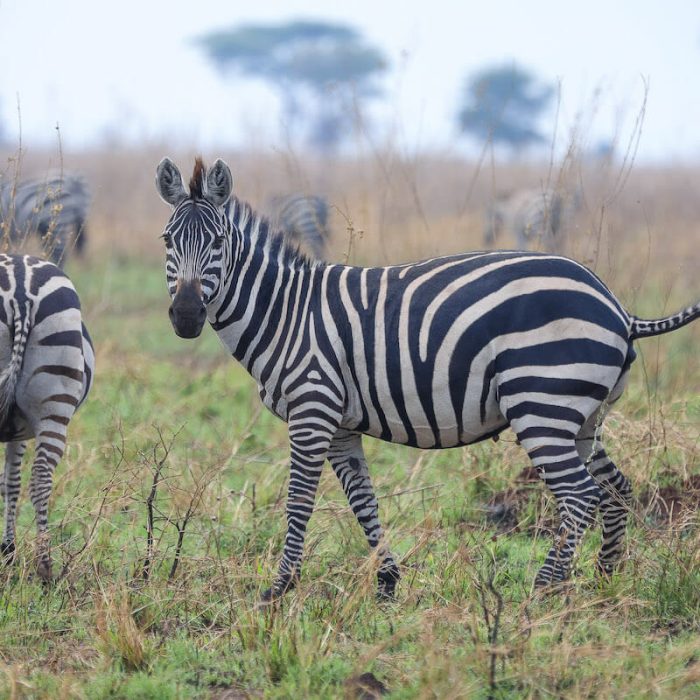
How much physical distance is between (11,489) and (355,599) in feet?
7.22

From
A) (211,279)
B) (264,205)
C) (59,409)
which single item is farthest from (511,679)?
(264,205)

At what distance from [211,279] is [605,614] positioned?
95.9 inches

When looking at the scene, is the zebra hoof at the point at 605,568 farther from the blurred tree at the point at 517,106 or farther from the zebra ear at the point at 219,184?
the blurred tree at the point at 517,106

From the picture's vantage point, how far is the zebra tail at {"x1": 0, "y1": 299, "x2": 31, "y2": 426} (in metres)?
5.00

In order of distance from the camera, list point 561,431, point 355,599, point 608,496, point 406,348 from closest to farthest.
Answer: point 355,599
point 561,431
point 406,348
point 608,496

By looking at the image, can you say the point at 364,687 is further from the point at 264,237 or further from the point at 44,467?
the point at 264,237

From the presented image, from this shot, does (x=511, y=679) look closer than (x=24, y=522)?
Yes

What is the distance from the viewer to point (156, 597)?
461 centimetres

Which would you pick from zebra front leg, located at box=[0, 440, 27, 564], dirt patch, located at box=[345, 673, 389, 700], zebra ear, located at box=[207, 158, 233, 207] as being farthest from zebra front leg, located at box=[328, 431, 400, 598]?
zebra front leg, located at box=[0, 440, 27, 564]

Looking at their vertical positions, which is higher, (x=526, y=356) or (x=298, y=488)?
(x=526, y=356)

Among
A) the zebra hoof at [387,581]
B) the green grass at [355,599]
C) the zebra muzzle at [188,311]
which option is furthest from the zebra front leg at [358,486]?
the zebra muzzle at [188,311]

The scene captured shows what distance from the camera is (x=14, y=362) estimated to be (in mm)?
5012

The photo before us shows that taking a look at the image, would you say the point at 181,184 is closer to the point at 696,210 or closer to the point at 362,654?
the point at 362,654

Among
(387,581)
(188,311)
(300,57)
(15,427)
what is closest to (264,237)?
(188,311)
